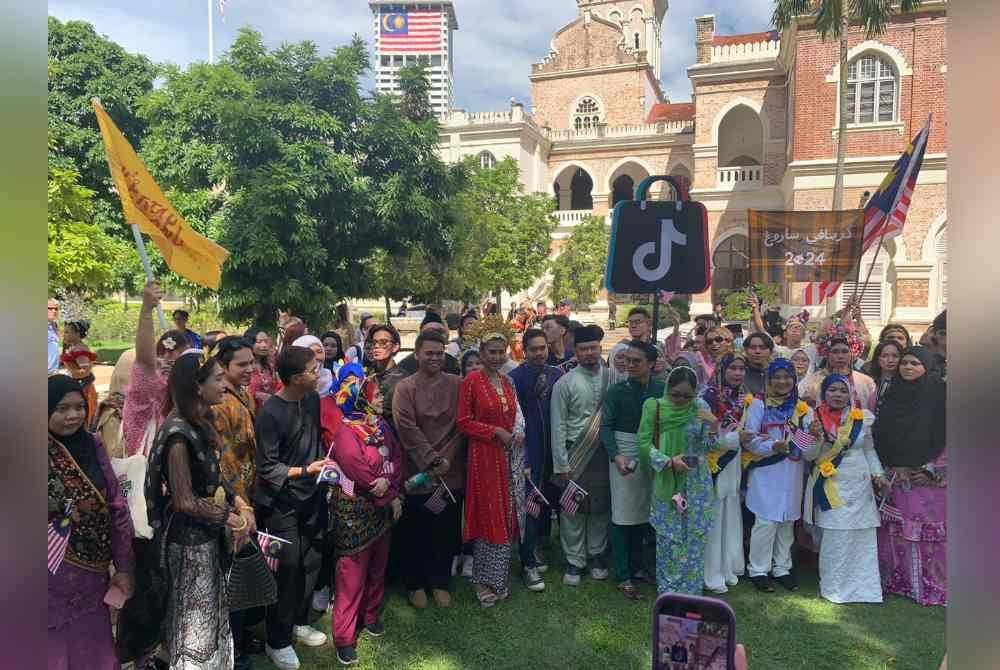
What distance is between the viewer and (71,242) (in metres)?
12.8

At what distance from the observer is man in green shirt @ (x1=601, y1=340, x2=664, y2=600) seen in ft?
13.8

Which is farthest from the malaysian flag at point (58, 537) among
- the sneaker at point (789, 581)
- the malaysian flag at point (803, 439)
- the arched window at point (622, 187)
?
the arched window at point (622, 187)

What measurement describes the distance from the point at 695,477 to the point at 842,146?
16882 millimetres

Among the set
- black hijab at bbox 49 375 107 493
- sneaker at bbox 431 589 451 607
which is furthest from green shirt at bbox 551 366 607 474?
black hijab at bbox 49 375 107 493

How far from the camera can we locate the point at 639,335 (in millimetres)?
5500

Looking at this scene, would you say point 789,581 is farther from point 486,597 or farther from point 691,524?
point 486,597

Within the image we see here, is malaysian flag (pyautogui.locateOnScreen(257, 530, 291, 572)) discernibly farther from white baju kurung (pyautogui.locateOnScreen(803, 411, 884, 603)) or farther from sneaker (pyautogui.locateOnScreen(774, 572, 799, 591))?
white baju kurung (pyautogui.locateOnScreen(803, 411, 884, 603))

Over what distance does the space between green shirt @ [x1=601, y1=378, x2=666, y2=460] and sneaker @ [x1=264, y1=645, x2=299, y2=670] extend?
216 centimetres

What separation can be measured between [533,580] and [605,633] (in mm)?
705

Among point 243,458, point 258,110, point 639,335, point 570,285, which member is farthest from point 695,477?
point 570,285

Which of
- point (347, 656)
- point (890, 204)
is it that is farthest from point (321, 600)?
point (890, 204)

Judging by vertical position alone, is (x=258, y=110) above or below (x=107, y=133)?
above

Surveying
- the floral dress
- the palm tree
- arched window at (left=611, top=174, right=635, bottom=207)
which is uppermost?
the palm tree
